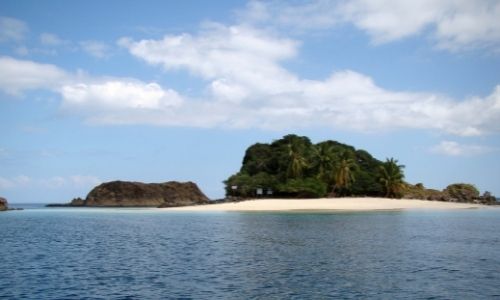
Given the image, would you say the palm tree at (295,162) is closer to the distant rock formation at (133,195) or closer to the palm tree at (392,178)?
the palm tree at (392,178)

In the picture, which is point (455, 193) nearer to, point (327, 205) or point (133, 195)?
point (327, 205)

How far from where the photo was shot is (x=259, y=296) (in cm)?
2317

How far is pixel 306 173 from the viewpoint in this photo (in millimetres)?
134375

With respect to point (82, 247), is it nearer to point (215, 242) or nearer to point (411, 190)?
point (215, 242)

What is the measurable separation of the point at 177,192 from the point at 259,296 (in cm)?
17321

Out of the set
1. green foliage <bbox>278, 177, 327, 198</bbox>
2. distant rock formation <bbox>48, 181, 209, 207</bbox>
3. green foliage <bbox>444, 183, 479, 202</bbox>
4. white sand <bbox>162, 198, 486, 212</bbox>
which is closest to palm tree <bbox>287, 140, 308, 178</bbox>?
green foliage <bbox>278, 177, 327, 198</bbox>

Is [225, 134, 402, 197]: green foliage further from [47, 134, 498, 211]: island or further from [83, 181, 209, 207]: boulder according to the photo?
[83, 181, 209, 207]: boulder

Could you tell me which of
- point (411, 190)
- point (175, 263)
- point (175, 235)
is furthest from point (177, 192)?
point (175, 263)

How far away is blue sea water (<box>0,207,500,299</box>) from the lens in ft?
79.4

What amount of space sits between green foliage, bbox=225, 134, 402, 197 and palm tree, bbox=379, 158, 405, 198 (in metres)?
1.81

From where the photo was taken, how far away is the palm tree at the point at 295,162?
128375 mm

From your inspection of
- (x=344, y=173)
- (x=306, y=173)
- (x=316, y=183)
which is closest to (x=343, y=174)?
(x=344, y=173)

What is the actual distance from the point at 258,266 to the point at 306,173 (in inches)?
4083

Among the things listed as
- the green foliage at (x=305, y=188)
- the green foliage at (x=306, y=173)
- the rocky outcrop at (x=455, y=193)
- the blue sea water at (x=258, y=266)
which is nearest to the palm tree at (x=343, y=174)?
the green foliage at (x=306, y=173)
